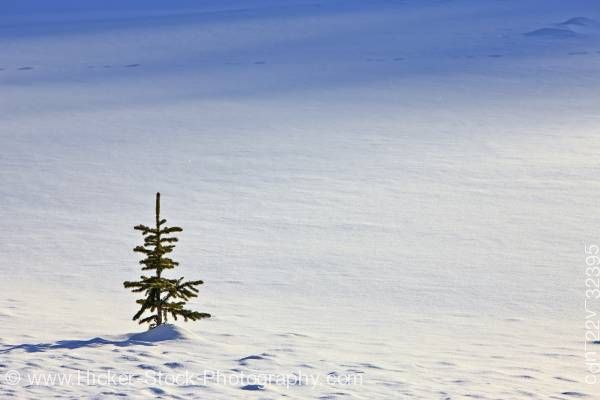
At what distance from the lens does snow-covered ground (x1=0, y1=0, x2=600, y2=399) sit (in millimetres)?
6043

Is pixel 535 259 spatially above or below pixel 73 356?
above

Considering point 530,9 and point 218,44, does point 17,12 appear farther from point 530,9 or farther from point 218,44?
point 530,9

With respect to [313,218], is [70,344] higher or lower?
lower

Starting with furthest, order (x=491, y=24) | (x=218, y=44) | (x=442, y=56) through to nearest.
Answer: (x=491, y=24) < (x=218, y=44) < (x=442, y=56)

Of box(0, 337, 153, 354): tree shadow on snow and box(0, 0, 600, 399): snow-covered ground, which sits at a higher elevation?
box(0, 0, 600, 399): snow-covered ground

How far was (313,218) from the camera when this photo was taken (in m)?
11.5

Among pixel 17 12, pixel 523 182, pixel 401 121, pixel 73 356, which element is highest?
Result: pixel 17 12

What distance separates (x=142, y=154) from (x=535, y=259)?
7.42 meters

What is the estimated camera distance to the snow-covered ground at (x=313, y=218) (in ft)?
19.8

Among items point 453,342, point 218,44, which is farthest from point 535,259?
point 218,44

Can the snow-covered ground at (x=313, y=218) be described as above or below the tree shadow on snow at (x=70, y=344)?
above

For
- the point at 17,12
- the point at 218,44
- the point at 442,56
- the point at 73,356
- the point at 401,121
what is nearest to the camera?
the point at 73,356

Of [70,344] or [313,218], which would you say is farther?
[313,218]

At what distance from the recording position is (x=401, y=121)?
18062mm
